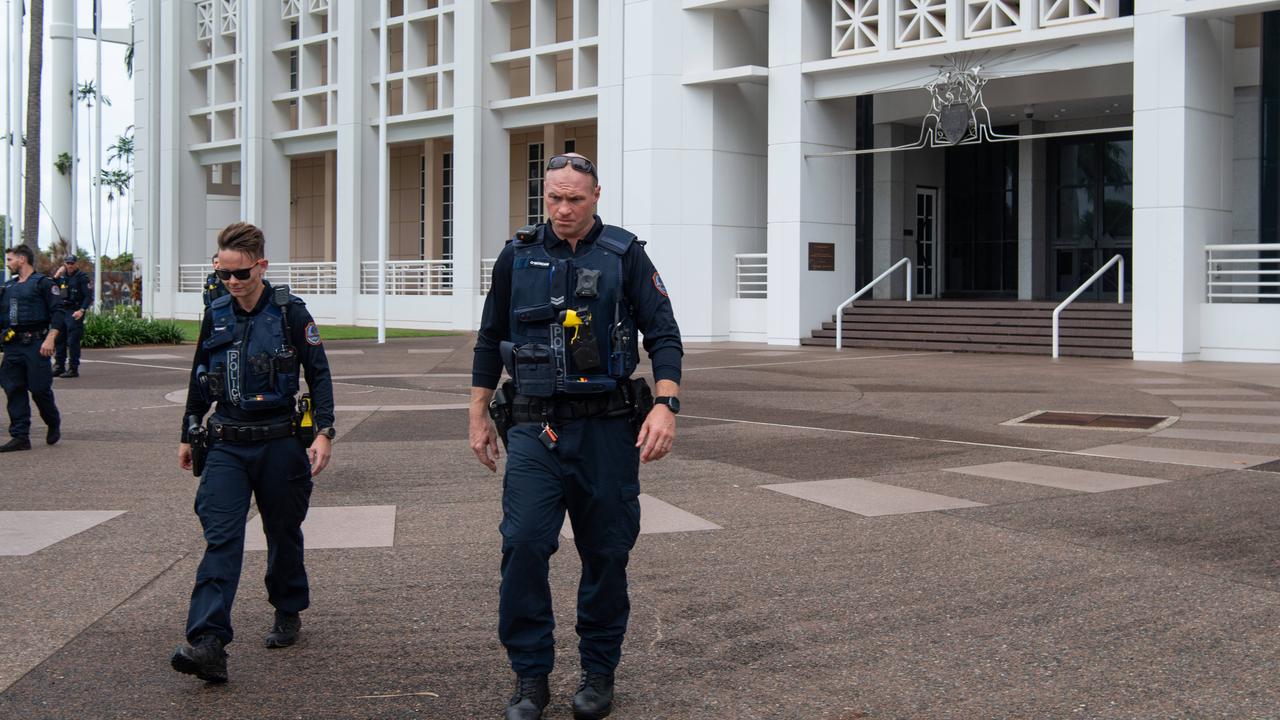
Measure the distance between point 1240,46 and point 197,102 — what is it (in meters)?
30.9

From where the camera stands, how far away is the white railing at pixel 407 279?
37.2 m

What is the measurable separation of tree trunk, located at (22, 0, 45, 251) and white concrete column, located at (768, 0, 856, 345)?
1674 cm

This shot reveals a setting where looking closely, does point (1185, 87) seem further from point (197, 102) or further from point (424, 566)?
point (197, 102)

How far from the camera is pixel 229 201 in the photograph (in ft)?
152

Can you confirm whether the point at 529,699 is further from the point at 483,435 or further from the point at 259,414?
the point at 259,414

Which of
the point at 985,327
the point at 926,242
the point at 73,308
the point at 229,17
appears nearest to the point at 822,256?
the point at 985,327

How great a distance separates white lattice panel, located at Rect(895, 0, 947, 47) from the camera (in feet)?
82.7

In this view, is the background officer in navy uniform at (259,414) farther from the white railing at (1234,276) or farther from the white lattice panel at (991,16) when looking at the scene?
the white lattice panel at (991,16)

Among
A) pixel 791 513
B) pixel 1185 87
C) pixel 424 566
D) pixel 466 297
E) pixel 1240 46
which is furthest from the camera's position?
pixel 466 297

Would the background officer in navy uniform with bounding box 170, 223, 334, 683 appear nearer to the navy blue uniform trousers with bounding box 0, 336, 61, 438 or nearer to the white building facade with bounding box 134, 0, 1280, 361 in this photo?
the navy blue uniform trousers with bounding box 0, 336, 61, 438

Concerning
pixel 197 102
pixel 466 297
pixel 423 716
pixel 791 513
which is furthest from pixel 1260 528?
pixel 197 102

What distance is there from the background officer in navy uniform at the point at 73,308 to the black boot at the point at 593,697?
16.9 meters

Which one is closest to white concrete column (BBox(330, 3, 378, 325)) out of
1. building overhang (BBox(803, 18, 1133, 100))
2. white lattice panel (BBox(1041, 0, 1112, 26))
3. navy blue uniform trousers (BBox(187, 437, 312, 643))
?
building overhang (BBox(803, 18, 1133, 100))

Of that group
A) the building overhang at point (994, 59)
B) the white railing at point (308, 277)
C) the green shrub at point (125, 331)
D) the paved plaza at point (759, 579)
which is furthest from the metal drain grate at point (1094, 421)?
the white railing at point (308, 277)
